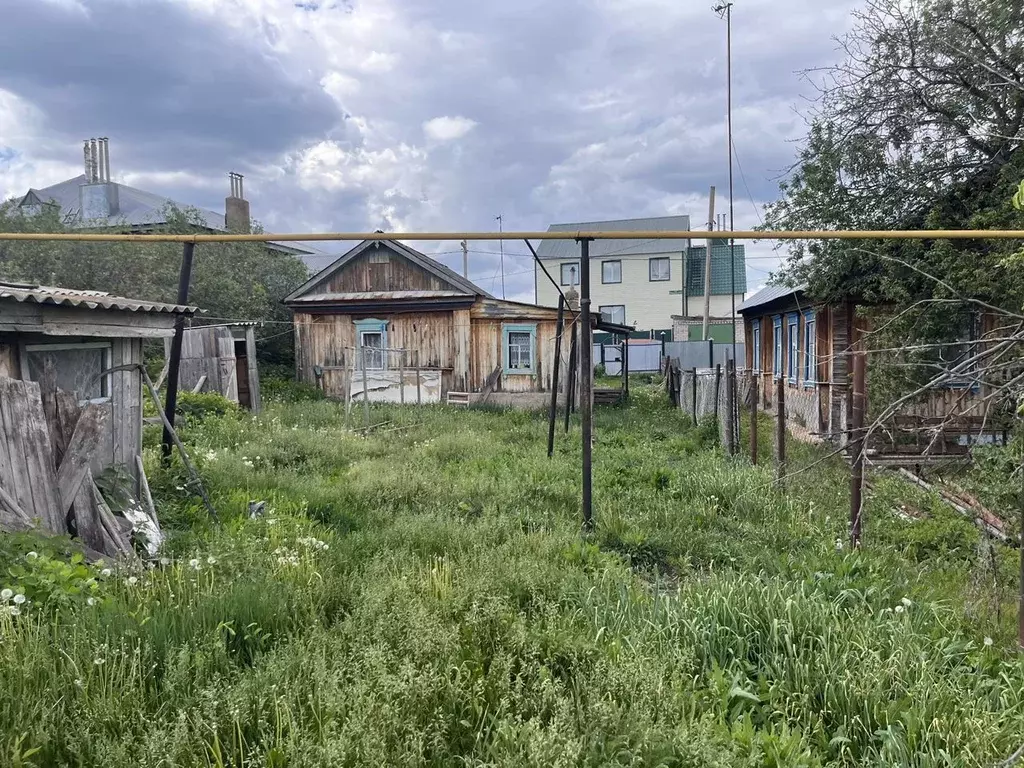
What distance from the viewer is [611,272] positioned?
3909cm

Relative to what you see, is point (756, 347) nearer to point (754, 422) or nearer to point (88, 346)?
point (754, 422)

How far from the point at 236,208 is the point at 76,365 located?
81.3ft

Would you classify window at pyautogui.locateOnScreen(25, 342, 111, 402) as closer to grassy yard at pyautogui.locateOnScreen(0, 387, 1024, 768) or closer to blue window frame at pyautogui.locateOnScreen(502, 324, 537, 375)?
grassy yard at pyautogui.locateOnScreen(0, 387, 1024, 768)

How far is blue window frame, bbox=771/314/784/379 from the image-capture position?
17188mm

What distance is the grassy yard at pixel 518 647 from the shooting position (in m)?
2.50

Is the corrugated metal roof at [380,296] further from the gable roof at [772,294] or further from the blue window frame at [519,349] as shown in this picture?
the gable roof at [772,294]

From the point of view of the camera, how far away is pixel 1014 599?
13.6ft

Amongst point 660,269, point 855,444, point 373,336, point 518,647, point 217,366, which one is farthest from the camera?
point 660,269

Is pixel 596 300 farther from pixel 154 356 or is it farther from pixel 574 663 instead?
pixel 574 663

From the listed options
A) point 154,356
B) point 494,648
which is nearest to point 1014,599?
point 494,648

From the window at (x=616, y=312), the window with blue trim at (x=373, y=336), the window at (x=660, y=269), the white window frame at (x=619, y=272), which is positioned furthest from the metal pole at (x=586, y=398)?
the white window frame at (x=619, y=272)

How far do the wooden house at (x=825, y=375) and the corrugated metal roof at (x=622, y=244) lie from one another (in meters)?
19.1

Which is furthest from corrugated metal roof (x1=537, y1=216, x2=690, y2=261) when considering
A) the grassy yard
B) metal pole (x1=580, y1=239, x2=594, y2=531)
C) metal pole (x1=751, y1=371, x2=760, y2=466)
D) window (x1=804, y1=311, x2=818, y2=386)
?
the grassy yard

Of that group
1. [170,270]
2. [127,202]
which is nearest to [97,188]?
[127,202]
